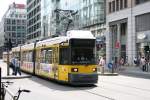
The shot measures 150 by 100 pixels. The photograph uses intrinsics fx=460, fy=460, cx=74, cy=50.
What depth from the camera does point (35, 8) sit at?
14288cm

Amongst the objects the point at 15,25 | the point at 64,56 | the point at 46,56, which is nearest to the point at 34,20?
the point at 15,25

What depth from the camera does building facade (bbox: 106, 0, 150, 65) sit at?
2296 inches

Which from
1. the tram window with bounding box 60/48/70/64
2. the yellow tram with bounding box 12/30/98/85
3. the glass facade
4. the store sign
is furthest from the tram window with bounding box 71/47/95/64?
the glass facade

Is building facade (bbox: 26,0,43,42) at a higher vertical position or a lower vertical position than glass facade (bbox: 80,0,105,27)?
higher

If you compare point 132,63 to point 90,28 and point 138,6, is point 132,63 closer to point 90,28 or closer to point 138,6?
point 138,6

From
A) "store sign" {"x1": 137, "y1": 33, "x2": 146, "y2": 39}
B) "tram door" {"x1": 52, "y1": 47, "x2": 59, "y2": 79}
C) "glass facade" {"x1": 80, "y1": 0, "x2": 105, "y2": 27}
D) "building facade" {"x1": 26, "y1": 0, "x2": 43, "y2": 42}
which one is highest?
"building facade" {"x1": 26, "y1": 0, "x2": 43, "y2": 42}

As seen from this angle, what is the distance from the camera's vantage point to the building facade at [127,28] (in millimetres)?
58312

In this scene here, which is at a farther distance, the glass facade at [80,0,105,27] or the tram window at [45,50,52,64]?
the glass facade at [80,0,105,27]

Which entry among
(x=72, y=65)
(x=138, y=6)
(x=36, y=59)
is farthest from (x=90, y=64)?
(x=138, y=6)

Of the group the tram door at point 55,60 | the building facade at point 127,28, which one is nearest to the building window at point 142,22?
the building facade at point 127,28

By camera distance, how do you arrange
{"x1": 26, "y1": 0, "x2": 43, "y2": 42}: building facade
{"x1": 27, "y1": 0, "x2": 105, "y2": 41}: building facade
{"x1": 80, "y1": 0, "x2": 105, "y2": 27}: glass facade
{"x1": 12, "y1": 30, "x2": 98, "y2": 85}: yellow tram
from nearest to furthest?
{"x1": 12, "y1": 30, "x2": 98, "y2": 85}: yellow tram
{"x1": 80, "y1": 0, "x2": 105, "y2": 27}: glass facade
{"x1": 27, "y1": 0, "x2": 105, "y2": 41}: building facade
{"x1": 26, "y1": 0, "x2": 43, "y2": 42}: building facade

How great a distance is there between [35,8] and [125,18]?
82.0m

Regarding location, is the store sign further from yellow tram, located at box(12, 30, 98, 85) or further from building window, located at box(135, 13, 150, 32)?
yellow tram, located at box(12, 30, 98, 85)

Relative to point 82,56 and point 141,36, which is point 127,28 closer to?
point 141,36
